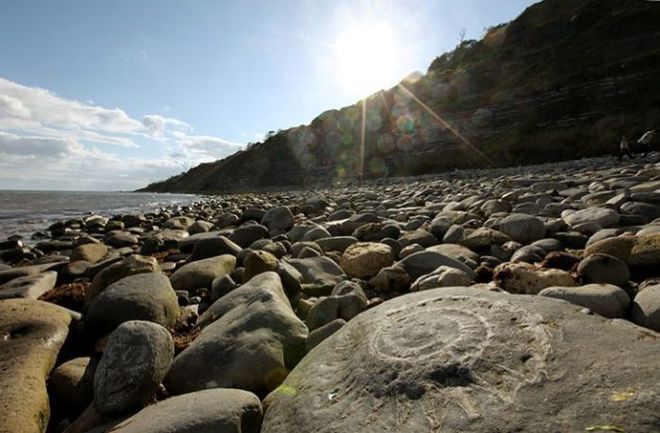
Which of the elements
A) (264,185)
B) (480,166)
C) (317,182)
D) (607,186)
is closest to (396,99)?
(317,182)

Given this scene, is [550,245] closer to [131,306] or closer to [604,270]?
[604,270]

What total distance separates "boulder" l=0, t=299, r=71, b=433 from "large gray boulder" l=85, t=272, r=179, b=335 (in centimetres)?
19

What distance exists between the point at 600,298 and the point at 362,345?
127 centimetres

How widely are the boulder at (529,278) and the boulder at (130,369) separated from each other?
6.84 feet

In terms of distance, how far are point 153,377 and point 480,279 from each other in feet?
7.52

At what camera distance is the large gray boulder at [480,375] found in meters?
1.08

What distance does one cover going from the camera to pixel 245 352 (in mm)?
2000

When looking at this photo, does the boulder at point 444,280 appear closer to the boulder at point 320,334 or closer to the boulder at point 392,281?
the boulder at point 392,281

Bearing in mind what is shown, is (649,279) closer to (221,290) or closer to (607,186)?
(221,290)

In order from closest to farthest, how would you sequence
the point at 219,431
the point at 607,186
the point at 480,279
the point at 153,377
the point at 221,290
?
1. the point at 219,431
2. the point at 153,377
3. the point at 480,279
4. the point at 221,290
5. the point at 607,186

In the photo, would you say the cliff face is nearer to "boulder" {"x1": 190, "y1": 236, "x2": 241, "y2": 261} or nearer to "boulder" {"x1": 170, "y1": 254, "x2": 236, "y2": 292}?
"boulder" {"x1": 190, "y1": 236, "x2": 241, "y2": 261}

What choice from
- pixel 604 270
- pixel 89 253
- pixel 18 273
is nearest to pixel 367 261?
pixel 604 270

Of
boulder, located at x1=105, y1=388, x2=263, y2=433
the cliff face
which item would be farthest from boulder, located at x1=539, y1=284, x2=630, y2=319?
the cliff face

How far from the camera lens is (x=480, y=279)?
3002 millimetres
